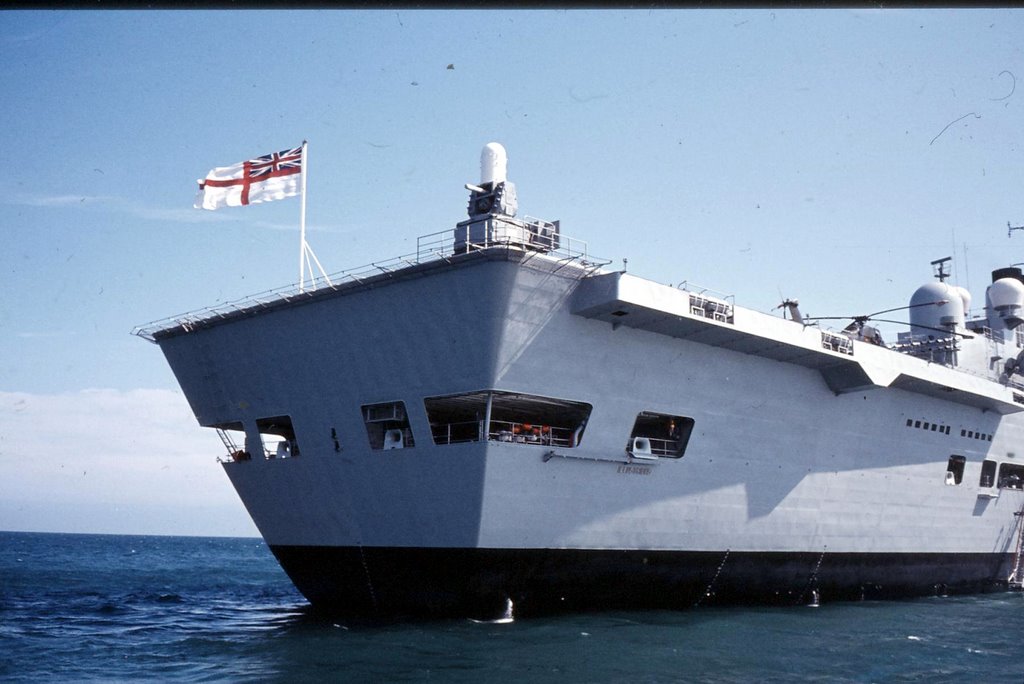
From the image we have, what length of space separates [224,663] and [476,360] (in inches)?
285

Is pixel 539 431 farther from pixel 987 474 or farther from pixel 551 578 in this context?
pixel 987 474

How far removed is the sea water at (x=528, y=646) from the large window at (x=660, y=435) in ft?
12.5

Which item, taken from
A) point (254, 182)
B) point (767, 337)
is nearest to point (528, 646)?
point (767, 337)

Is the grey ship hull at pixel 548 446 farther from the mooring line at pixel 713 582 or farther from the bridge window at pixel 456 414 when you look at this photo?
the bridge window at pixel 456 414

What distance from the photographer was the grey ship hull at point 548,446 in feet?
57.2

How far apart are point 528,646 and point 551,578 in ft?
9.69

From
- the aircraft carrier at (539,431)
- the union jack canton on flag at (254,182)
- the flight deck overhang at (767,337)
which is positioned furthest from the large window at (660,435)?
the union jack canton on flag at (254,182)

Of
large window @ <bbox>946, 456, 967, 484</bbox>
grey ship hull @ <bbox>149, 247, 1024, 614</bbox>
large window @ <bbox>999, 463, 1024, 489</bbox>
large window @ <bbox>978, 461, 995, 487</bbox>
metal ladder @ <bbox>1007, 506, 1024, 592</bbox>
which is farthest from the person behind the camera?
metal ladder @ <bbox>1007, 506, 1024, 592</bbox>

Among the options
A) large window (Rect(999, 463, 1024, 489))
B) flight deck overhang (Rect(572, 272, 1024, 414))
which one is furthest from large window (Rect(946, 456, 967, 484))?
large window (Rect(999, 463, 1024, 489))

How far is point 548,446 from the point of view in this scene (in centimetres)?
1780

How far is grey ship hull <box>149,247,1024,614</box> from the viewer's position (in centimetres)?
1744

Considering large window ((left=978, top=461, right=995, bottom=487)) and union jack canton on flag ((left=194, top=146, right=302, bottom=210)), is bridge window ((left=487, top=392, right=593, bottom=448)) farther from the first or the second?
large window ((left=978, top=461, right=995, bottom=487))

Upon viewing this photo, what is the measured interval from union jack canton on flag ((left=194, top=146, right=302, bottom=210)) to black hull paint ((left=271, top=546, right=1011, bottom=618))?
28.2 ft

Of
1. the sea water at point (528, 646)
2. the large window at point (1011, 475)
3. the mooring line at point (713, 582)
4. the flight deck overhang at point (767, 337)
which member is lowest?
the sea water at point (528, 646)
